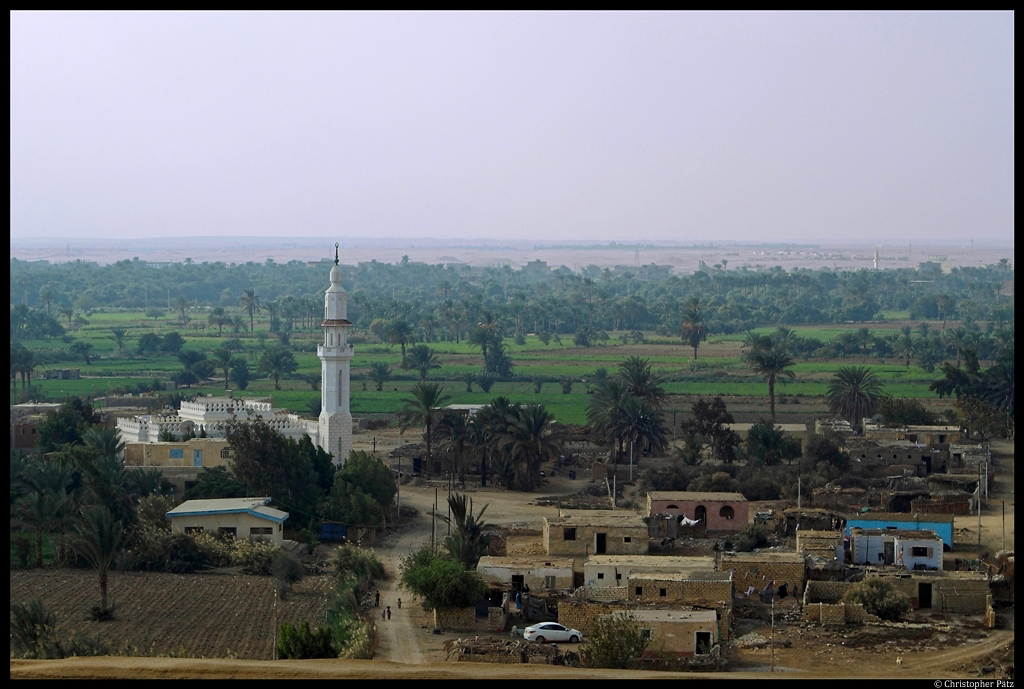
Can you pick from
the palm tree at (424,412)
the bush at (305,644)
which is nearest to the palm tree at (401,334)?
the palm tree at (424,412)

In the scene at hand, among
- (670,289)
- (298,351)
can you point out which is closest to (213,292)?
(670,289)

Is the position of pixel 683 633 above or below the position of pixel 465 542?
below

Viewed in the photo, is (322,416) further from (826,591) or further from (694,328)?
(694,328)

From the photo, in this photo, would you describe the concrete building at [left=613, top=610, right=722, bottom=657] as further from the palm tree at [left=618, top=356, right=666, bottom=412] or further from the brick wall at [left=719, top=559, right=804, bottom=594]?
the palm tree at [left=618, top=356, right=666, bottom=412]

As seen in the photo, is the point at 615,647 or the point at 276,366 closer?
the point at 615,647

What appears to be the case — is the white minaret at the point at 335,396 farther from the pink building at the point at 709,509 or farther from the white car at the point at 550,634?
the white car at the point at 550,634

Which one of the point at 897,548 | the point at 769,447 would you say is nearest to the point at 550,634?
the point at 897,548
